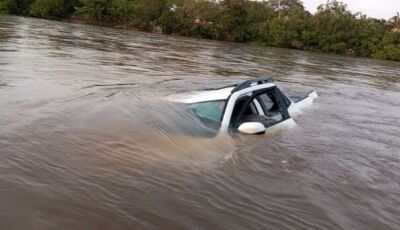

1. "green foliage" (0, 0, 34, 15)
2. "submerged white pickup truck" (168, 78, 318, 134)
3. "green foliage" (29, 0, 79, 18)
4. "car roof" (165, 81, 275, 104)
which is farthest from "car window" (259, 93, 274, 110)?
"green foliage" (29, 0, 79, 18)

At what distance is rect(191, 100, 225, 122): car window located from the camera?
330 inches

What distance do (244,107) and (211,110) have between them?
587 mm

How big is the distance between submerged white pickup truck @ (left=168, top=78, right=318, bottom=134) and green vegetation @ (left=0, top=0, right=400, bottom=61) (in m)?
57.5

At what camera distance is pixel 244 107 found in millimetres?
8562

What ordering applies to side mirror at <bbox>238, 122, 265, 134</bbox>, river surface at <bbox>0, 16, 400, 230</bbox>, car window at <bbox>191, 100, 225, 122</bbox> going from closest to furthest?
river surface at <bbox>0, 16, 400, 230</bbox>, side mirror at <bbox>238, 122, 265, 134</bbox>, car window at <bbox>191, 100, 225, 122</bbox>

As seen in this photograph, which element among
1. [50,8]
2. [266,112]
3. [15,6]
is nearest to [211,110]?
[266,112]

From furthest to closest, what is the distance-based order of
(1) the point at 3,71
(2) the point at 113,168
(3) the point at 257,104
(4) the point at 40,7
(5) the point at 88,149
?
(4) the point at 40,7
(1) the point at 3,71
(3) the point at 257,104
(5) the point at 88,149
(2) the point at 113,168

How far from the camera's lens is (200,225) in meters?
4.90

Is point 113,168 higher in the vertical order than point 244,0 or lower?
lower

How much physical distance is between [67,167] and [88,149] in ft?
2.58

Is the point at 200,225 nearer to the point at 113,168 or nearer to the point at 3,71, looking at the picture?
the point at 113,168

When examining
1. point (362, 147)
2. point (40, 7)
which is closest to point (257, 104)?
point (362, 147)

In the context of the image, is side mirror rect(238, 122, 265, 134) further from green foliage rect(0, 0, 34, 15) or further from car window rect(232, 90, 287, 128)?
green foliage rect(0, 0, 34, 15)

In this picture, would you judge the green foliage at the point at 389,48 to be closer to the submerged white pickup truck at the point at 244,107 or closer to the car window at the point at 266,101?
the submerged white pickup truck at the point at 244,107
